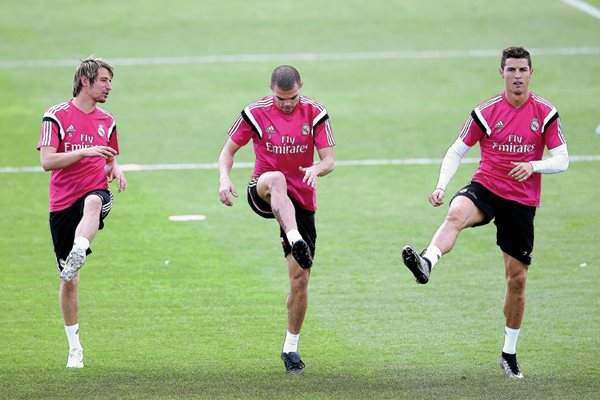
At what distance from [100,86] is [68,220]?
3.83 feet

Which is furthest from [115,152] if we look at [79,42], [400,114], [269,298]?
[79,42]

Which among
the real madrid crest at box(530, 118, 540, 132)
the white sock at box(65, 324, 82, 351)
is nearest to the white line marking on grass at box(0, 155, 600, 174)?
the white sock at box(65, 324, 82, 351)

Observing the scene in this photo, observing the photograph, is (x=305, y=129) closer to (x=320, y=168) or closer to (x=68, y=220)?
(x=320, y=168)

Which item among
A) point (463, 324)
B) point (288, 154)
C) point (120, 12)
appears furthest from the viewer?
point (120, 12)

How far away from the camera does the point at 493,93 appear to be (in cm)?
2283

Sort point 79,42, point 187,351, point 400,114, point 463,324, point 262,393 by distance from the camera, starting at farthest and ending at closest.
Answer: point 79,42, point 400,114, point 463,324, point 187,351, point 262,393

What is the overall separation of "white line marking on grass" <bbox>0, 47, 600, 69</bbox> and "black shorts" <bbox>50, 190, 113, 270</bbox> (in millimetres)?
15485

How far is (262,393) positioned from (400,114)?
13.0 m

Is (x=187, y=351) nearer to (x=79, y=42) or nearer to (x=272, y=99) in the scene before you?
(x=272, y=99)

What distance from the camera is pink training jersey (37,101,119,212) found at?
1008 centimetres

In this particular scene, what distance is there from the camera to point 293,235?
382 inches

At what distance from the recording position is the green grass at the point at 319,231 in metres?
10.4

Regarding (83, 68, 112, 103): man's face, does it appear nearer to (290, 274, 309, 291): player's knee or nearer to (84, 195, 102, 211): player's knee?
(84, 195, 102, 211): player's knee

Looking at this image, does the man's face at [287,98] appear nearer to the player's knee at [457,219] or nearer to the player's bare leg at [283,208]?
the player's bare leg at [283,208]
